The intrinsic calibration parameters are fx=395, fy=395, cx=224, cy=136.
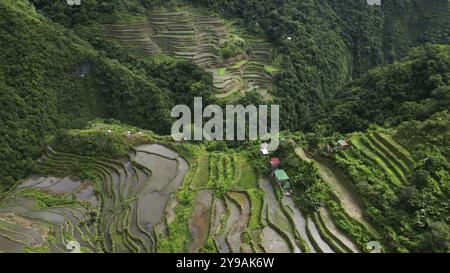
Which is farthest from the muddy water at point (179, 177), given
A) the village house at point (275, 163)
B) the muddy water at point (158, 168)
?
the village house at point (275, 163)

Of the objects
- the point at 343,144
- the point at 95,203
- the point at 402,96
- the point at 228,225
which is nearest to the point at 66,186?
the point at 95,203

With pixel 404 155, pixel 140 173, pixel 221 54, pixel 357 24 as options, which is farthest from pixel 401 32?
pixel 140 173

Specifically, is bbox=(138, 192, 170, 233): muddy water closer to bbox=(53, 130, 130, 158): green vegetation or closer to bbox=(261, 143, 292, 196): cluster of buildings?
bbox=(53, 130, 130, 158): green vegetation

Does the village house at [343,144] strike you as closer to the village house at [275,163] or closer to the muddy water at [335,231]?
the village house at [275,163]

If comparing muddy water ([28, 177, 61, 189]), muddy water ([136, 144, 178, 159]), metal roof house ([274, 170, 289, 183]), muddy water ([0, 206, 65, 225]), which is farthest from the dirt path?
muddy water ([28, 177, 61, 189])

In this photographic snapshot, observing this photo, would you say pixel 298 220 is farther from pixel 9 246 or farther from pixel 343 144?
pixel 9 246

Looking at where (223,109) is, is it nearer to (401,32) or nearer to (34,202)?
(34,202)
